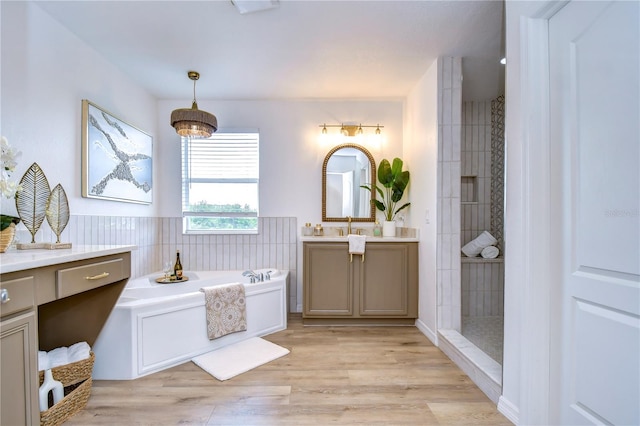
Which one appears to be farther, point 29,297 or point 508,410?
point 508,410

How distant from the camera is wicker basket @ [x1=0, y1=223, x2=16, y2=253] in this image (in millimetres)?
1366

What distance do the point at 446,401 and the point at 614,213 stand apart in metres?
1.30

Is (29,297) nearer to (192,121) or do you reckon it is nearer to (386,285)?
(192,121)

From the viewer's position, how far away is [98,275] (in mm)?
1436

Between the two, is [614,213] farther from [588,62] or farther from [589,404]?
[589,404]

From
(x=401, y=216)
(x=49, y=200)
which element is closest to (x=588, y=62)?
(x=401, y=216)

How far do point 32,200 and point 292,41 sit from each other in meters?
2.00

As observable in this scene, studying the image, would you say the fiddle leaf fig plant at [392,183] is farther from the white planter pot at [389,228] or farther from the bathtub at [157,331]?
the bathtub at [157,331]

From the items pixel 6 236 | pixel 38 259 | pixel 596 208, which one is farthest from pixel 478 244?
pixel 6 236

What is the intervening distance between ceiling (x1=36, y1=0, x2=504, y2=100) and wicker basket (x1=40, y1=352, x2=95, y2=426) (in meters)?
2.26

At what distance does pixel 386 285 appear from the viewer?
109 inches

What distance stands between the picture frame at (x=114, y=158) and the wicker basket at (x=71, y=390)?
4.17ft

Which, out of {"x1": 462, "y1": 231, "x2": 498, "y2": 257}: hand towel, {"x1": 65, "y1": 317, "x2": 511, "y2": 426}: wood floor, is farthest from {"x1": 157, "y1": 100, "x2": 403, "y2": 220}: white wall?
{"x1": 65, "y1": 317, "x2": 511, "y2": 426}: wood floor

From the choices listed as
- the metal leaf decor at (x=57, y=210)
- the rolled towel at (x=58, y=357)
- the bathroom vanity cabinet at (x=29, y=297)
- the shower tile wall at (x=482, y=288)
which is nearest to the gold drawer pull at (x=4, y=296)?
the bathroom vanity cabinet at (x=29, y=297)
